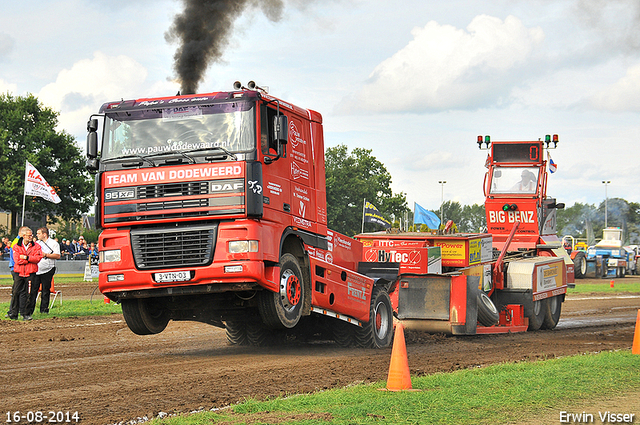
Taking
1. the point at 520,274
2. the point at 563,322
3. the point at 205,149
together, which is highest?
the point at 205,149

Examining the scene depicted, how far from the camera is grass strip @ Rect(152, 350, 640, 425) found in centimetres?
660

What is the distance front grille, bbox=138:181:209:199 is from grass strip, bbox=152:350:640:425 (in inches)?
129

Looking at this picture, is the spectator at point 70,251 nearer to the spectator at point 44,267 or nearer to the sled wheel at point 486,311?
the spectator at point 44,267

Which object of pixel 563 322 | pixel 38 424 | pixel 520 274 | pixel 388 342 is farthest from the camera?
pixel 563 322

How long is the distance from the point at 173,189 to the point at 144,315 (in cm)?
228

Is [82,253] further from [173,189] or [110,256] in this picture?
[173,189]

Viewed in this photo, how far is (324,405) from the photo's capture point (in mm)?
7113

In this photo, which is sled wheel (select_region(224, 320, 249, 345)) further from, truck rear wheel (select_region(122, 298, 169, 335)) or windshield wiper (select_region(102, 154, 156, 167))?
windshield wiper (select_region(102, 154, 156, 167))

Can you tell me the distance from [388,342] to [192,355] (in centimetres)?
360

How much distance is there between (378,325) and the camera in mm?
12695

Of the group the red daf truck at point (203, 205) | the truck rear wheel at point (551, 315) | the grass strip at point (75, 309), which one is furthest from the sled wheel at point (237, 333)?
the truck rear wheel at point (551, 315)

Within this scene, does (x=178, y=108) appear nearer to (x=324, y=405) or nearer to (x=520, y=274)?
(x=324, y=405)

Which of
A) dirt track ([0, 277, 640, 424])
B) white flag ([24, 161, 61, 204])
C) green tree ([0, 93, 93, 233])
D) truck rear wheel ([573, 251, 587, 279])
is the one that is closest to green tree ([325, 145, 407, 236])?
green tree ([0, 93, 93, 233])

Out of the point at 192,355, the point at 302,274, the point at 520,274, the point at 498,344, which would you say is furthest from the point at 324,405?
the point at 520,274
